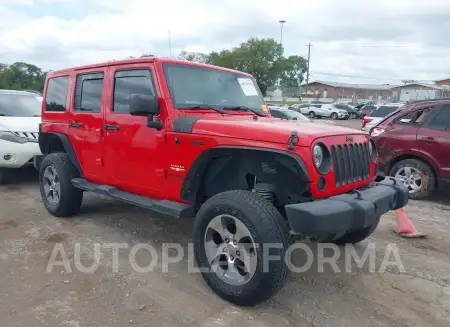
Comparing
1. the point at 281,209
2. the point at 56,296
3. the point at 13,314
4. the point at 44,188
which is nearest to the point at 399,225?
the point at 281,209

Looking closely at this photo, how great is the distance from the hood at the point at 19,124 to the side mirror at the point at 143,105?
4.14 meters

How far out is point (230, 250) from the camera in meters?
3.33

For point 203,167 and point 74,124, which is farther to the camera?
point 74,124

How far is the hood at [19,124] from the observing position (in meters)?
6.92

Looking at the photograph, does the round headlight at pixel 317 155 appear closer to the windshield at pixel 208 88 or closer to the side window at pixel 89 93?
the windshield at pixel 208 88

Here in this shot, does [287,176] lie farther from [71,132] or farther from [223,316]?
[71,132]

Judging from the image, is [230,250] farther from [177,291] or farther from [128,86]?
[128,86]

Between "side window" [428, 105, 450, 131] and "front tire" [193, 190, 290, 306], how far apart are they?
4.63 m

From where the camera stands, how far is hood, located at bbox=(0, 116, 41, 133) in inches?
273

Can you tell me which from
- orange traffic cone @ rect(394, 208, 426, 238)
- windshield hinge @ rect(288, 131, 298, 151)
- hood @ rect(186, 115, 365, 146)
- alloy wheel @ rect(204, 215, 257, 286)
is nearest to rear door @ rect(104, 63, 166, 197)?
hood @ rect(186, 115, 365, 146)

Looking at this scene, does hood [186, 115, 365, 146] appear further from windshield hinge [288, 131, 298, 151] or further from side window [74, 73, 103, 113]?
side window [74, 73, 103, 113]

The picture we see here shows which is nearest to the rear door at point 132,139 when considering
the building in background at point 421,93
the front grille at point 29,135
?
the front grille at point 29,135

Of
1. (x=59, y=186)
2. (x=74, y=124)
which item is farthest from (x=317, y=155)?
(x=59, y=186)

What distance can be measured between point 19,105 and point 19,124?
1032mm
